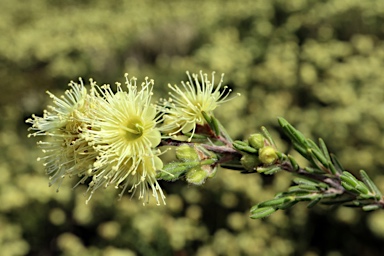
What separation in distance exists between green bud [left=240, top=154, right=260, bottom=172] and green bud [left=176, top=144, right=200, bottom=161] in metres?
0.07

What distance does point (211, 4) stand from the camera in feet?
14.3

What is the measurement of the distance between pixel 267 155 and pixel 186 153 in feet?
0.42

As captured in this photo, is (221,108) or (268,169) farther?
(221,108)

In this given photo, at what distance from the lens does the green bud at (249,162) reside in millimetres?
744

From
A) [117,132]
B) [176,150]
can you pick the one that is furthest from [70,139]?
[176,150]

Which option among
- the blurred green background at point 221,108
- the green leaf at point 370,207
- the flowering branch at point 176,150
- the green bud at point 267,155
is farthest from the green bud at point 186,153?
the blurred green background at point 221,108

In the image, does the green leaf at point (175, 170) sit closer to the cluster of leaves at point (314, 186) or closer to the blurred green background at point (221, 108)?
the cluster of leaves at point (314, 186)

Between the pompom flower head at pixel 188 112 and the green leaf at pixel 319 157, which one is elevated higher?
the pompom flower head at pixel 188 112

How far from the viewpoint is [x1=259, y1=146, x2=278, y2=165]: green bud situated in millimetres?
734

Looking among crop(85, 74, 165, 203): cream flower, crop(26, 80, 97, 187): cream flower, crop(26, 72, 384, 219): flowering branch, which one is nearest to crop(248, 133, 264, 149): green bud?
crop(26, 72, 384, 219): flowering branch

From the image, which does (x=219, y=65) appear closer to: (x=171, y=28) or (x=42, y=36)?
(x=171, y=28)

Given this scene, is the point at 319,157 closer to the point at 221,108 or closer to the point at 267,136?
the point at 267,136

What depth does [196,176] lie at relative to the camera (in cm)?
76

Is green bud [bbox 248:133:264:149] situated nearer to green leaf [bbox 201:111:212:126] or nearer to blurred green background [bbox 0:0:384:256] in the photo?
green leaf [bbox 201:111:212:126]
